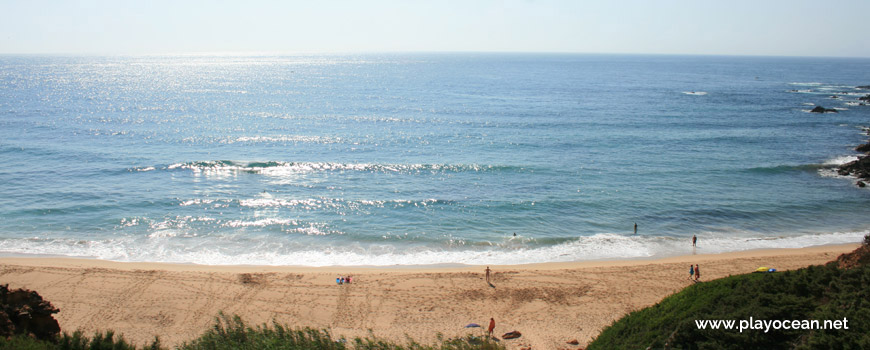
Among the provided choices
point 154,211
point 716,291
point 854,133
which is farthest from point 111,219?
point 854,133

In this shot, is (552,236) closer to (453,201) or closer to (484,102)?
(453,201)

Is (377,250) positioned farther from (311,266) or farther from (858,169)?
(858,169)

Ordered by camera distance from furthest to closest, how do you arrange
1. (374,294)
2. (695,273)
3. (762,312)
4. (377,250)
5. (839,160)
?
(839,160), (377,250), (695,273), (374,294), (762,312)

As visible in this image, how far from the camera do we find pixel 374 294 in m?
24.0

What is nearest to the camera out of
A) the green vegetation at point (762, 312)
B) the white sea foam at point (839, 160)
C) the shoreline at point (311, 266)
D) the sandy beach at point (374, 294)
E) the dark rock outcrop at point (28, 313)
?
the green vegetation at point (762, 312)

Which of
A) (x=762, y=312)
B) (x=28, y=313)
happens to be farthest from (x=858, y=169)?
(x=28, y=313)

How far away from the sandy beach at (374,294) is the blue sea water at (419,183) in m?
2.37

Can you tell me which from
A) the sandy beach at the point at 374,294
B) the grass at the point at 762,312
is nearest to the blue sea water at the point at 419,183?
the sandy beach at the point at 374,294

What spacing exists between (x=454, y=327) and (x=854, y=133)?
69073 mm

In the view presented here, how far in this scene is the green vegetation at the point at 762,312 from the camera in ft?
36.9

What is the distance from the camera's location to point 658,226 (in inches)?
1314

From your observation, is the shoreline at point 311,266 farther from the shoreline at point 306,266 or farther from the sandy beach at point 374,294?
the sandy beach at point 374,294

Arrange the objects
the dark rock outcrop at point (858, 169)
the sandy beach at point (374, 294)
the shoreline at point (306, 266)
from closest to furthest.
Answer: the sandy beach at point (374, 294)
the shoreline at point (306, 266)
the dark rock outcrop at point (858, 169)

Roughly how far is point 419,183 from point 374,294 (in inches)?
755
